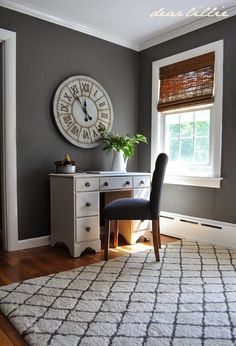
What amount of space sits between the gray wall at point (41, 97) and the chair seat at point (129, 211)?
821 millimetres

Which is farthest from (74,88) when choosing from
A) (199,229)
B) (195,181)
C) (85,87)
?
(199,229)

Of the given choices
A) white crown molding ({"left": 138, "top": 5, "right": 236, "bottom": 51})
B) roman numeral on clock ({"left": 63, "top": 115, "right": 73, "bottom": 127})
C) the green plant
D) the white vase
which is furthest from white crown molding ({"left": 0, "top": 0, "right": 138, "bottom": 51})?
the white vase

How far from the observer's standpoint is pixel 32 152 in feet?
9.20

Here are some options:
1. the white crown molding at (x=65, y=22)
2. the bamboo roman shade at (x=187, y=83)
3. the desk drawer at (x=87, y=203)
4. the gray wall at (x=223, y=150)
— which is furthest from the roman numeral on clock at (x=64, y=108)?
the gray wall at (x=223, y=150)

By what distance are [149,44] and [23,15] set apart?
1.54 m

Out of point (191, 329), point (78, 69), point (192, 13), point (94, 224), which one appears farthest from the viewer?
point (78, 69)

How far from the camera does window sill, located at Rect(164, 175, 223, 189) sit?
2.86m

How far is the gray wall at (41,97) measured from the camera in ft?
8.92

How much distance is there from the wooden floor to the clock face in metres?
1.18

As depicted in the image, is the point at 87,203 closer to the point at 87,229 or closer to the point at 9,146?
the point at 87,229

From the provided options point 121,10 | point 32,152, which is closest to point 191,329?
point 32,152

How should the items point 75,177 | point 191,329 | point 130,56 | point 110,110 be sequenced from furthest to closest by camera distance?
point 130,56, point 110,110, point 75,177, point 191,329

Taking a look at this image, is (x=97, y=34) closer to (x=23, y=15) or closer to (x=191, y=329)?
(x=23, y=15)

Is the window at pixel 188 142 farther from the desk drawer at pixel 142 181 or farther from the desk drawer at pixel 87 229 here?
the desk drawer at pixel 87 229
